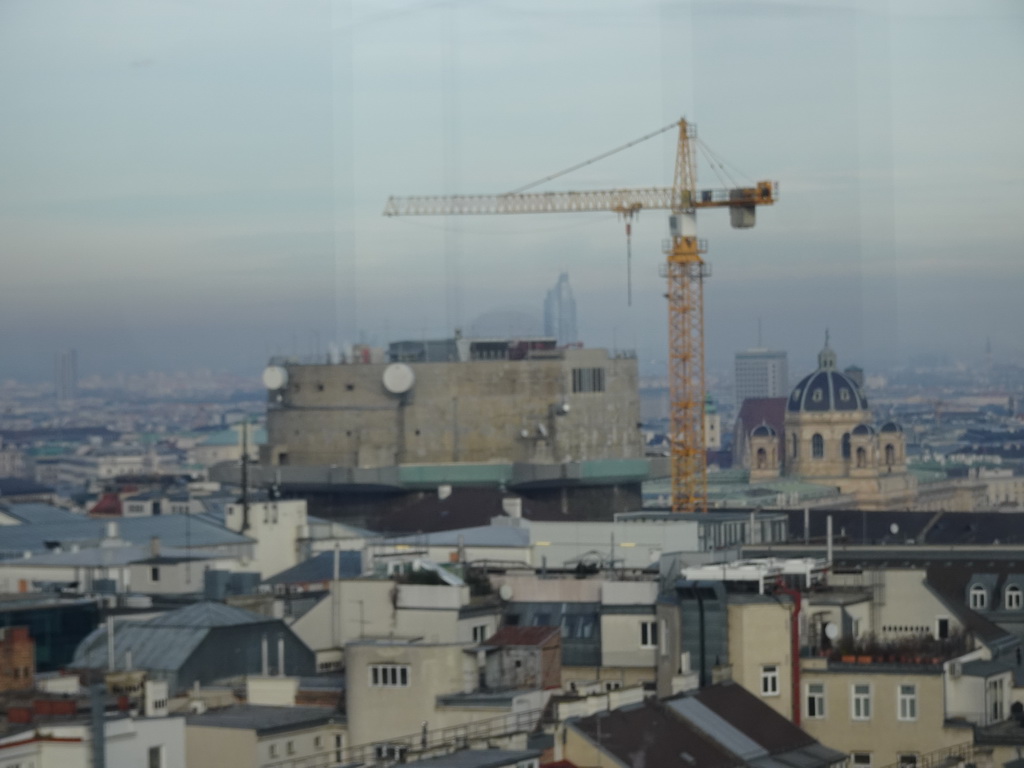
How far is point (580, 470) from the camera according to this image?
8169 centimetres

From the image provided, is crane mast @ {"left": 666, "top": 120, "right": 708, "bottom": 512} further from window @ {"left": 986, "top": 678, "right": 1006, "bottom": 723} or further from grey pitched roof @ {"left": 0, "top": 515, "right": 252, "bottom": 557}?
window @ {"left": 986, "top": 678, "right": 1006, "bottom": 723}

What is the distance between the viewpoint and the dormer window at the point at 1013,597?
140ft

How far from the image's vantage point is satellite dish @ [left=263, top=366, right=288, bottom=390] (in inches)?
3265

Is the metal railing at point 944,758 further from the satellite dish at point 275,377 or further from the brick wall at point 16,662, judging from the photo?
the satellite dish at point 275,377

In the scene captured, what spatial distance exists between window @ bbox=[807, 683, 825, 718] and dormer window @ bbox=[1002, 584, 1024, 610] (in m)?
12.1

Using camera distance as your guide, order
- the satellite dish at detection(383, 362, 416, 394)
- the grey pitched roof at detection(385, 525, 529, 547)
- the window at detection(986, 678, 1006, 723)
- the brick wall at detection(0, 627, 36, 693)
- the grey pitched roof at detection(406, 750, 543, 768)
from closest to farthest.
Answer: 1. the grey pitched roof at detection(406, 750, 543, 768)
2. the brick wall at detection(0, 627, 36, 693)
3. the window at detection(986, 678, 1006, 723)
4. the grey pitched roof at detection(385, 525, 529, 547)
5. the satellite dish at detection(383, 362, 416, 394)

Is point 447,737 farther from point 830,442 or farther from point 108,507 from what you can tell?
point 830,442

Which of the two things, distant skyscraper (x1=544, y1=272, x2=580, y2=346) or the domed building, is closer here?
distant skyscraper (x1=544, y1=272, x2=580, y2=346)

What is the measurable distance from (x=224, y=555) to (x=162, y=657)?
68.5ft

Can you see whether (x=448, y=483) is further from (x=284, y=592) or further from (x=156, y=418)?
(x=156, y=418)

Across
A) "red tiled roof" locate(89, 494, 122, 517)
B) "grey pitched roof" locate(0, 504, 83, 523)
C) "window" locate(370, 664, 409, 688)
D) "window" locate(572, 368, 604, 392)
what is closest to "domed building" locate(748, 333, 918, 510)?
"red tiled roof" locate(89, 494, 122, 517)

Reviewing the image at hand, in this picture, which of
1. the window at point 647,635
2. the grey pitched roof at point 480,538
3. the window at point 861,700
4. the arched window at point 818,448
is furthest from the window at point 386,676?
the arched window at point 818,448

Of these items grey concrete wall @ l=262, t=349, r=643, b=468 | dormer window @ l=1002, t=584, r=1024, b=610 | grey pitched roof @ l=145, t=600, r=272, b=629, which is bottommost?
dormer window @ l=1002, t=584, r=1024, b=610

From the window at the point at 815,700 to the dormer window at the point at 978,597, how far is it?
11513 mm
